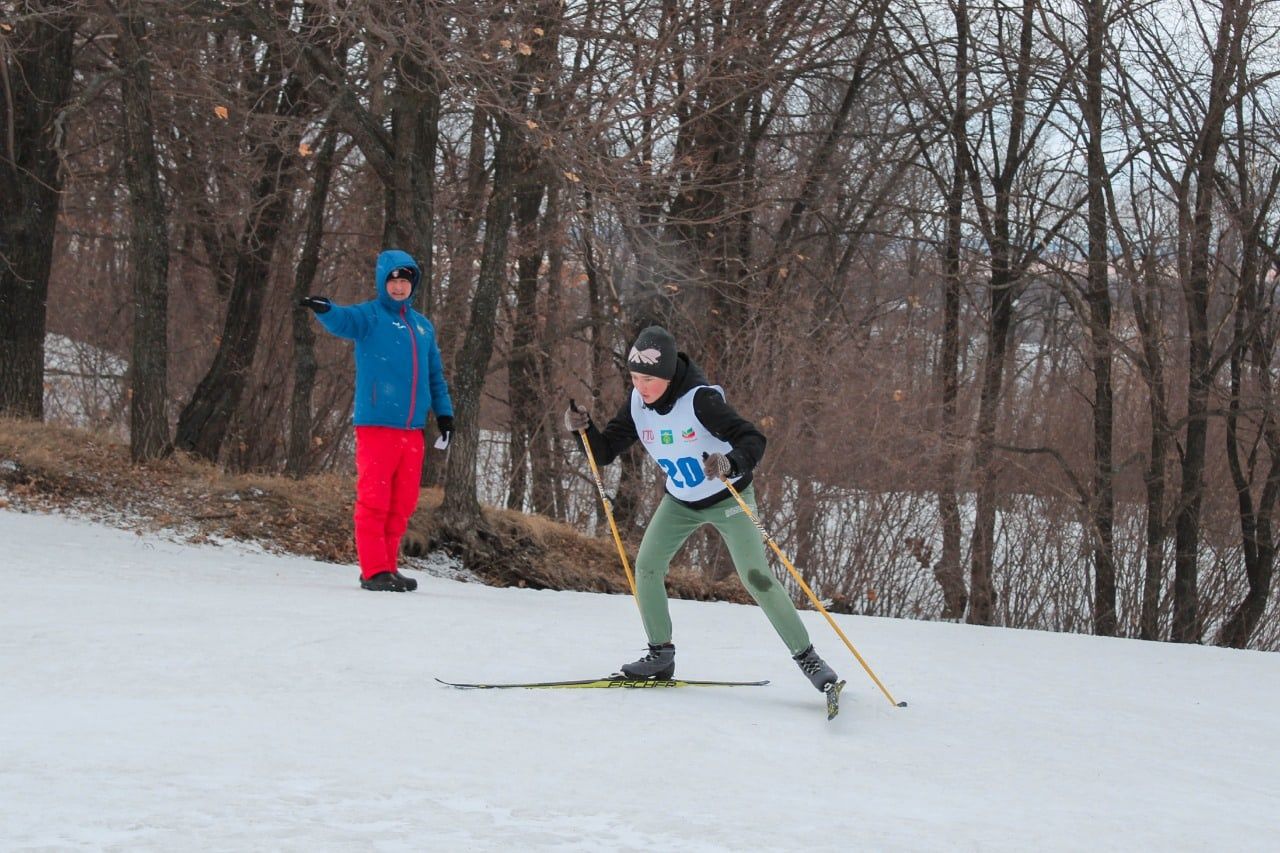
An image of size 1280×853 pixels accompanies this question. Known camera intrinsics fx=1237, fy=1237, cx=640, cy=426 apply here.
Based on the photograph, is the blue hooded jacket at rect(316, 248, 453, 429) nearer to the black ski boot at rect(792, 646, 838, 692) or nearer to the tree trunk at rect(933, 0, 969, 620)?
the black ski boot at rect(792, 646, 838, 692)

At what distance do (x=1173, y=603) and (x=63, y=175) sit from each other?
1615 centimetres

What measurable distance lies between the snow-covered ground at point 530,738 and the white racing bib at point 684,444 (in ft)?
2.98

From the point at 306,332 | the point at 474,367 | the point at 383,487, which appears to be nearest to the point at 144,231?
the point at 306,332

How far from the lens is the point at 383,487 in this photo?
764cm

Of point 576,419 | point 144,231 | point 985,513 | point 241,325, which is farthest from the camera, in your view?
point 985,513

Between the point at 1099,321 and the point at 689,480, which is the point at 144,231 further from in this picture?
the point at 1099,321

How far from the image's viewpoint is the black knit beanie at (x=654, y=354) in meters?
5.32

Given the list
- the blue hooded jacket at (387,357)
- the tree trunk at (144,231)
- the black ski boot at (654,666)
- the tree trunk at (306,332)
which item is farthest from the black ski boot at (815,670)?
the tree trunk at (306,332)

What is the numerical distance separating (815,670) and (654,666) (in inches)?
28.9

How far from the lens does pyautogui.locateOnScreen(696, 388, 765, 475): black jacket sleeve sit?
5230 millimetres

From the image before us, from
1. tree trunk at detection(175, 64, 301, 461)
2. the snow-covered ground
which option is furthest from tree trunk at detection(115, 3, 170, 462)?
the snow-covered ground

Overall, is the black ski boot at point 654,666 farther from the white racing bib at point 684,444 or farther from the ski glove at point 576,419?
the ski glove at point 576,419

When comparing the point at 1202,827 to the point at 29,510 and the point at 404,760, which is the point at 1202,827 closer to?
the point at 404,760

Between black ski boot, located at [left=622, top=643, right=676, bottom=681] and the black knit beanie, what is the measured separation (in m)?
1.25
